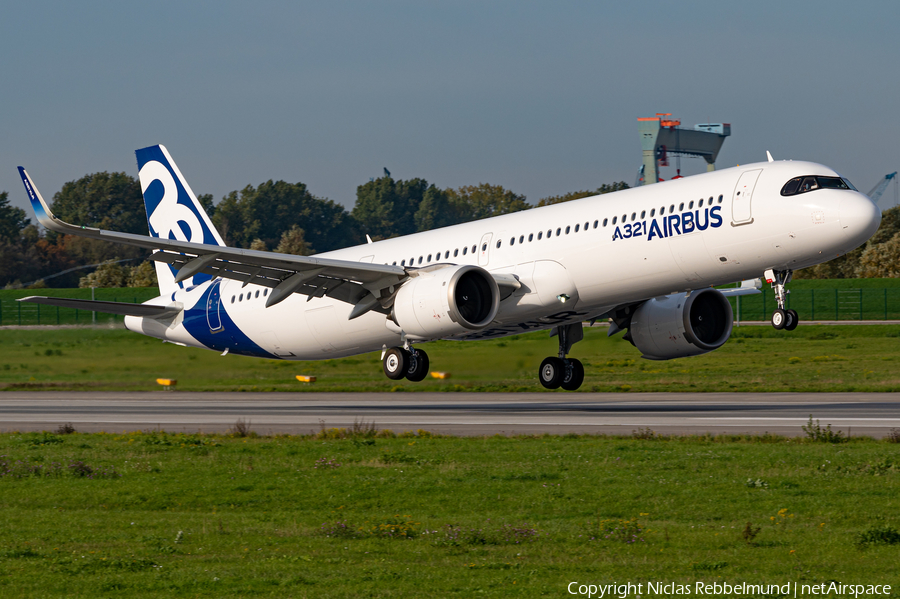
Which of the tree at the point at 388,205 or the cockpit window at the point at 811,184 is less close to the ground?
the tree at the point at 388,205

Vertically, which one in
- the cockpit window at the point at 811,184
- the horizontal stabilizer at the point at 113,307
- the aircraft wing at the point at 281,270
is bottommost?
the horizontal stabilizer at the point at 113,307

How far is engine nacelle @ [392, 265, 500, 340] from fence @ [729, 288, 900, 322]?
50.9m

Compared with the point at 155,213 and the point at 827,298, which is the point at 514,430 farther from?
the point at 827,298

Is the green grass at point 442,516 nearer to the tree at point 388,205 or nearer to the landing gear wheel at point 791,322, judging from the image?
the landing gear wheel at point 791,322

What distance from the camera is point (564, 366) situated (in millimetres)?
35438

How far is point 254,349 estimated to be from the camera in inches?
1448

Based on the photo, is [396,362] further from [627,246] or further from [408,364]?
[627,246]

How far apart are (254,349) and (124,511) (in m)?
20.2

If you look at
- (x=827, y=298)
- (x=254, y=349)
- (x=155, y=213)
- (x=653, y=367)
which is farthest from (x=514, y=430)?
(x=827, y=298)

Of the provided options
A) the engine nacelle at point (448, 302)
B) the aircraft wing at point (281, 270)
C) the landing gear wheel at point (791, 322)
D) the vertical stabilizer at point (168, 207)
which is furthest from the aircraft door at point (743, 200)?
the vertical stabilizer at point (168, 207)

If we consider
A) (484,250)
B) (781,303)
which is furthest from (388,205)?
(781,303)

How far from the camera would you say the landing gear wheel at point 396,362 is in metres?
32.3

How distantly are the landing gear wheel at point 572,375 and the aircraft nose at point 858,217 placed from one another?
12151 mm

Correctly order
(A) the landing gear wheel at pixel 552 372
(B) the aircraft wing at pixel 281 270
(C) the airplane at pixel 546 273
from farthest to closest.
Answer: (A) the landing gear wheel at pixel 552 372 < (B) the aircraft wing at pixel 281 270 < (C) the airplane at pixel 546 273
